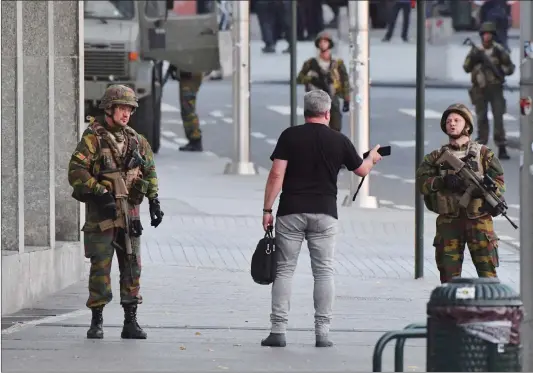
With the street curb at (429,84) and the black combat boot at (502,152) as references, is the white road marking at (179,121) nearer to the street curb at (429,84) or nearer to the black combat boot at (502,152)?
the street curb at (429,84)

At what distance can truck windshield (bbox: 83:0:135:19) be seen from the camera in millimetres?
29266

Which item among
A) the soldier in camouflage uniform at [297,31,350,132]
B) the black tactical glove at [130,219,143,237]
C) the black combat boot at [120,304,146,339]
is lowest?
the black combat boot at [120,304,146,339]

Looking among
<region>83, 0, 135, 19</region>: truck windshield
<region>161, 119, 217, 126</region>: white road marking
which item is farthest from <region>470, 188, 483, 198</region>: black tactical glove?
<region>161, 119, 217, 126</region>: white road marking

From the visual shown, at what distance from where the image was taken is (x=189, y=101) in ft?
94.1

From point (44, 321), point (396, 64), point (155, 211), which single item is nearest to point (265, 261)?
point (155, 211)

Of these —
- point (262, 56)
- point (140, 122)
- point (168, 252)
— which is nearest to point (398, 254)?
point (168, 252)

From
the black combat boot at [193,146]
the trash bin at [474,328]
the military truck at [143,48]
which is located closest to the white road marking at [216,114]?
the black combat boot at [193,146]

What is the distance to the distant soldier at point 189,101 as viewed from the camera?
28.7 meters

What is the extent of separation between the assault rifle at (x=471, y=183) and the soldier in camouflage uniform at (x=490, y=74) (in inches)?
595

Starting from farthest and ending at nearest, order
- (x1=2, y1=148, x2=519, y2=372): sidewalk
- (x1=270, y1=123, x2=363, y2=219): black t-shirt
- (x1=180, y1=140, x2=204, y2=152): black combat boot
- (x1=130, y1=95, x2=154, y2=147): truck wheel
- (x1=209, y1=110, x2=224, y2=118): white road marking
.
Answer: (x1=209, y1=110, x2=224, y2=118): white road marking < (x1=180, y1=140, x2=204, y2=152): black combat boot < (x1=130, y1=95, x2=154, y2=147): truck wheel < (x1=270, y1=123, x2=363, y2=219): black t-shirt < (x1=2, y1=148, x2=519, y2=372): sidewalk

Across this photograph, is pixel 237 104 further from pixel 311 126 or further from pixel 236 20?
pixel 311 126

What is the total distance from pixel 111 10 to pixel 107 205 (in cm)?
1784

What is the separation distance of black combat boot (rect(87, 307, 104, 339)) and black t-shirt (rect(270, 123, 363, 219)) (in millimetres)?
1482

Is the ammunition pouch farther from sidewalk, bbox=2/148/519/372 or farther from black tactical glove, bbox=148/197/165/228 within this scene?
sidewalk, bbox=2/148/519/372
